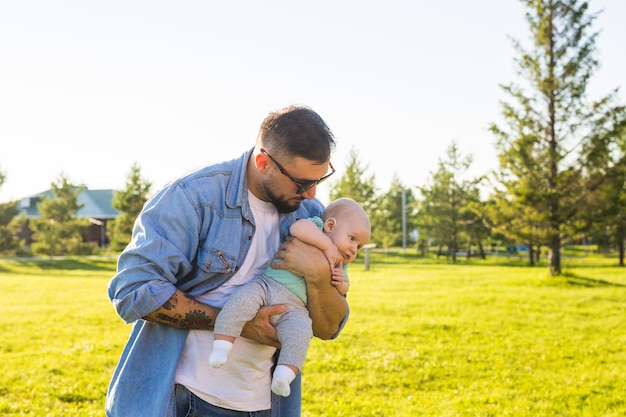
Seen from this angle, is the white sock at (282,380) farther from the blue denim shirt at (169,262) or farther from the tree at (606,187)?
the tree at (606,187)

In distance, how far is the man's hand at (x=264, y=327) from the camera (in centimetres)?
261

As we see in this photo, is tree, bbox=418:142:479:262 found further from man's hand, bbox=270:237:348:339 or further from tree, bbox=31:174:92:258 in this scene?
man's hand, bbox=270:237:348:339

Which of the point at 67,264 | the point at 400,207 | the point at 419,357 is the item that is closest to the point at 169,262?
the point at 419,357

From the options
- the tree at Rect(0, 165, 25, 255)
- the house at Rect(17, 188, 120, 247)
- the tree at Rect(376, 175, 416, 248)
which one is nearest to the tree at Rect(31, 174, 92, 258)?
the tree at Rect(0, 165, 25, 255)

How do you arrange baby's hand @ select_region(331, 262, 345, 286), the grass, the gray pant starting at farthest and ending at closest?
the grass, baby's hand @ select_region(331, 262, 345, 286), the gray pant

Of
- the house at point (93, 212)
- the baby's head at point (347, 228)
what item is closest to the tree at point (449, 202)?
the house at point (93, 212)

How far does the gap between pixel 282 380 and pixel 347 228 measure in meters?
0.81

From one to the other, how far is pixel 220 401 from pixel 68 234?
39.6m

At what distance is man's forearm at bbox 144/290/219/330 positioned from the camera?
2.44m

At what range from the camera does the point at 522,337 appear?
10906mm

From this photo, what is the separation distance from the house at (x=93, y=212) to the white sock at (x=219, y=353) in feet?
193

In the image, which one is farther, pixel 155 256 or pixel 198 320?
pixel 198 320

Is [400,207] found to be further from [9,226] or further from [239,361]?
[239,361]

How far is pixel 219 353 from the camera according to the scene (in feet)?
8.09
